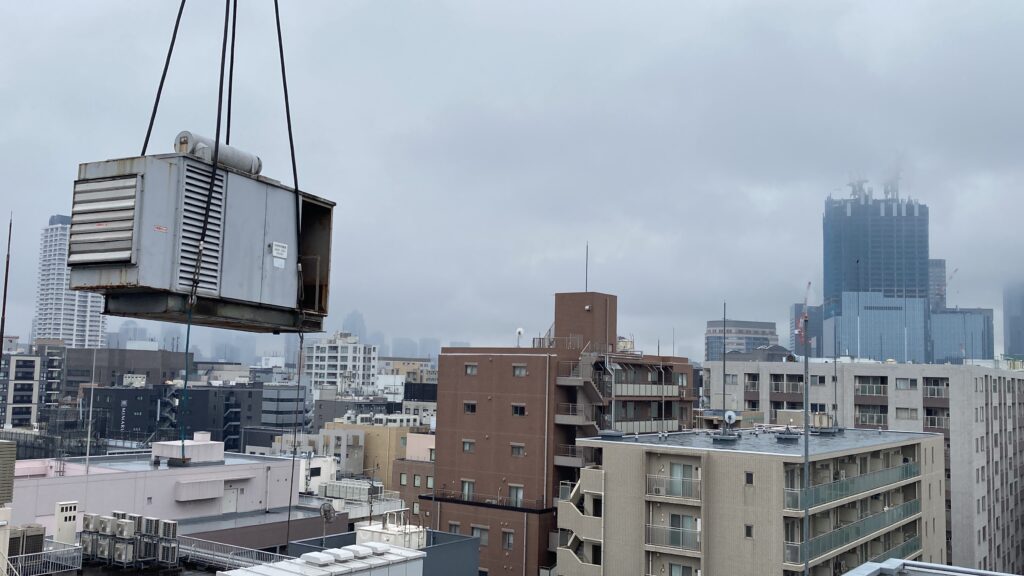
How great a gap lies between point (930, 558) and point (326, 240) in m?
52.5

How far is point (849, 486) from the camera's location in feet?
142

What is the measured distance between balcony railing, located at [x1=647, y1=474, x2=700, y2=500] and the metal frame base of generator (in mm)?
30266

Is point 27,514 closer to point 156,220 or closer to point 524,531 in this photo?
point 524,531

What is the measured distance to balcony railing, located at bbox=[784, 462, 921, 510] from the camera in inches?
1501

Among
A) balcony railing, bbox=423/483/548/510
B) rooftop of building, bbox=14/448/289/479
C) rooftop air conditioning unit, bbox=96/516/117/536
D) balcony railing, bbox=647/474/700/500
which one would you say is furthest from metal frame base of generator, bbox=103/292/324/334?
balcony railing, bbox=423/483/548/510

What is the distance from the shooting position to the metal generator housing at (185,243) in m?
11.9

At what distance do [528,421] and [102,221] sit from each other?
50780 millimetres

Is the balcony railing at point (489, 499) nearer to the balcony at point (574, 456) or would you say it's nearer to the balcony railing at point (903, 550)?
the balcony at point (574, 456)

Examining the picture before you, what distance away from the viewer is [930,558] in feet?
176

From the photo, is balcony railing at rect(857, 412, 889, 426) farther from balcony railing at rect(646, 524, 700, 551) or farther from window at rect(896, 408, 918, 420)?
balcony railing at rect(646, 524, 700, 551)

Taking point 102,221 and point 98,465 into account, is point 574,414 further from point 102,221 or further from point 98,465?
point 102,221

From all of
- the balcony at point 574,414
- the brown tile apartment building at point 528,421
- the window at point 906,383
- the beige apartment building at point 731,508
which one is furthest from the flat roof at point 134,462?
the window at point 906,383

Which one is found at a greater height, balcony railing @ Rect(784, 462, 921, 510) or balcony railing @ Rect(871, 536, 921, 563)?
balcony railing @ Rect(784, 462, 921, 510)

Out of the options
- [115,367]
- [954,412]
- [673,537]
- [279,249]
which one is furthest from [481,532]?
[115,367]
